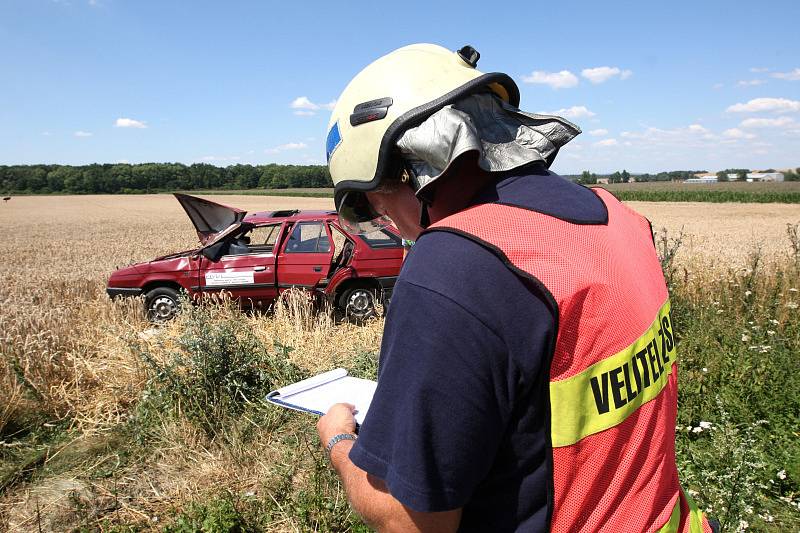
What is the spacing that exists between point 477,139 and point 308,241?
7894mm

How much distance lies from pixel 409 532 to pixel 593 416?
0.38 m

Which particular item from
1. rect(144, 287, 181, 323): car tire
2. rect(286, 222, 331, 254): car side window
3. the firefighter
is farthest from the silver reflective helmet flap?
rect(144, 287, 181, 323): car tire

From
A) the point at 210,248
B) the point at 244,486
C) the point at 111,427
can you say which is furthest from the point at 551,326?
the point at 210,248

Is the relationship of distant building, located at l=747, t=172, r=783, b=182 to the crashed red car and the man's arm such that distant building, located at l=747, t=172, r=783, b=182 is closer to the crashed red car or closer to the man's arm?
the crashed red car

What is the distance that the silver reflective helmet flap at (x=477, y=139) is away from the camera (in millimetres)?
1111

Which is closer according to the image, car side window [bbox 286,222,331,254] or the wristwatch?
the wristwatch

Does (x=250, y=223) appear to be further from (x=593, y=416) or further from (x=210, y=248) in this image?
(x=593, y=416)

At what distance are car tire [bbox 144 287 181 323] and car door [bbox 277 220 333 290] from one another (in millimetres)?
1762

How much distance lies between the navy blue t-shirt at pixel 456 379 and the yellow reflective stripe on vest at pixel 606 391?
0.10 ft

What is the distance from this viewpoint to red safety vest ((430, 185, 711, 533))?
36.6 inches

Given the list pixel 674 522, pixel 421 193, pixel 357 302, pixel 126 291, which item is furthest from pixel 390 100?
pixel 126 291

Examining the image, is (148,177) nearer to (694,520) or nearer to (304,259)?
(304,259)

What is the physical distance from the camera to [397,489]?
913 mm

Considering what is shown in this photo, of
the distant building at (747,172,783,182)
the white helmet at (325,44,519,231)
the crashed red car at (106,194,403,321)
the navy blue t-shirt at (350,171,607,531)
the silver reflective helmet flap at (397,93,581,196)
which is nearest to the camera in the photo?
the navy blue t-shirt at (350,171,607,531)
